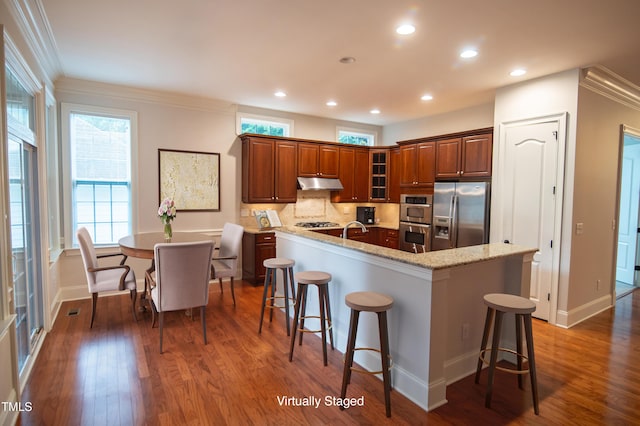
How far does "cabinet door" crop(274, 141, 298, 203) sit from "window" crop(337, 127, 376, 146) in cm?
132

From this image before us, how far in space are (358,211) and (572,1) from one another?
479 centimetres

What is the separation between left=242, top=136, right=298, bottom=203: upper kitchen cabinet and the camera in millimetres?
5438

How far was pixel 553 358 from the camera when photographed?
3.08 m

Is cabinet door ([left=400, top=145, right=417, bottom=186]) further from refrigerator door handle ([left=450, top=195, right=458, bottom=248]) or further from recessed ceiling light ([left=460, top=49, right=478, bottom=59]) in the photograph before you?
recessed ceiling light ([left=460, top=49, right=478, bottom=59])

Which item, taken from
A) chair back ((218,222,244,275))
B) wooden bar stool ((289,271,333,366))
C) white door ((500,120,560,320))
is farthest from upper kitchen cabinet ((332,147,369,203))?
wooden bar stool ((289,271,333,366))

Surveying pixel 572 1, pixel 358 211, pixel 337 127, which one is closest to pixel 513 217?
pixel 572 1

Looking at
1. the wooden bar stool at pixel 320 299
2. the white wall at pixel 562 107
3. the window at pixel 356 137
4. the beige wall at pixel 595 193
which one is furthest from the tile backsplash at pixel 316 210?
the beige wall at pixel 595 193

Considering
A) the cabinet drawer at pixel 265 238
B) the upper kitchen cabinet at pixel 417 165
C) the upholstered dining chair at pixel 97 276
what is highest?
the upper kitchen cabinet at pixel 417 165

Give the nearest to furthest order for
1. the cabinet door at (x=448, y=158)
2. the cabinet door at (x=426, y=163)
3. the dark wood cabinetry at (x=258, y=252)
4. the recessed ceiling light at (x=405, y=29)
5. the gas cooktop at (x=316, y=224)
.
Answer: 1. the recessed ceiling light at (x=405, y=29)
2. the cabinet door at (x=448, y=158)
3. the dark wood cabinetry at (x=258, y=252)
4. the cabinet door at (x=426, y=163)
5. the gas cooktop at (x=316, y=224)

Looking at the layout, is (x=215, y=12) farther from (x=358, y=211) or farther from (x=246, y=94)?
(x=358, y=211)

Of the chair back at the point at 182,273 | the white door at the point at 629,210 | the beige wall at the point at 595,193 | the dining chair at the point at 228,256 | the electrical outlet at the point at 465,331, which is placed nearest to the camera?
the electrical outlet at the point at 465,331

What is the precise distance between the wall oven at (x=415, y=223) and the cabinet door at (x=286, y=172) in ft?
6.04

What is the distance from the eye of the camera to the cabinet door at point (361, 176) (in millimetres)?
6535

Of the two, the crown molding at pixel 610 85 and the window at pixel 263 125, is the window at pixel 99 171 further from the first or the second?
the crown molding at pixel 610 85
